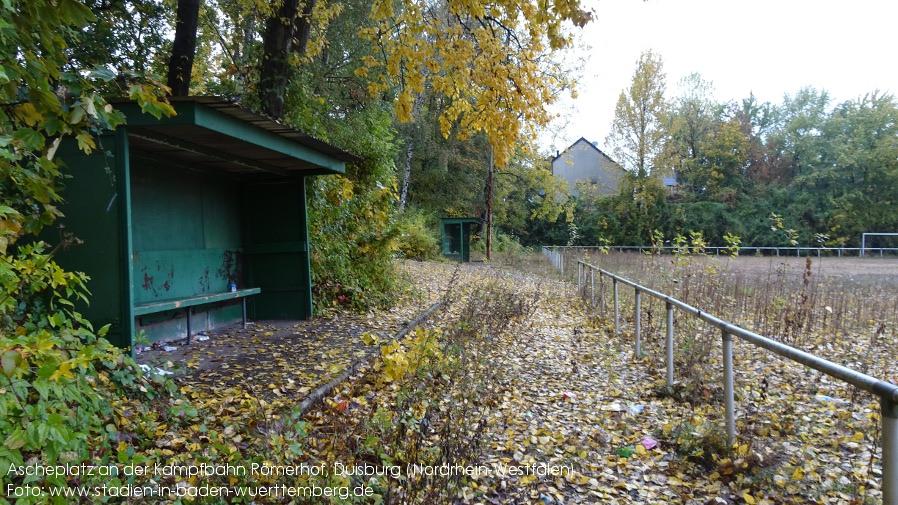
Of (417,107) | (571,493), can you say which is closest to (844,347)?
(571,493)

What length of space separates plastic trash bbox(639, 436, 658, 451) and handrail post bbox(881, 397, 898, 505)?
6.48ft

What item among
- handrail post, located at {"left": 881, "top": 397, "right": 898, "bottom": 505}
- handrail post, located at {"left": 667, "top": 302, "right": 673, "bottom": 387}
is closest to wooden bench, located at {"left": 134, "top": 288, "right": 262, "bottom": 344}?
handrail post, located at {"left": 667, "top": 302, "right": 673, "bottom": 387}

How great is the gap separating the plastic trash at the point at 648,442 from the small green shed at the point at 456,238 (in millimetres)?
20926

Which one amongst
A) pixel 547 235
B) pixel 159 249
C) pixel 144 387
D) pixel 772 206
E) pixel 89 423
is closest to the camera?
pixel 89 423

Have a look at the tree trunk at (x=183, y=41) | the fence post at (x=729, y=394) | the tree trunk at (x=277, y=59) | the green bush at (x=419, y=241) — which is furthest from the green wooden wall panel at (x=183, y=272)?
the green bush at (x=419, y=241)

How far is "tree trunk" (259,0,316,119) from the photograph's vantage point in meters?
8.62

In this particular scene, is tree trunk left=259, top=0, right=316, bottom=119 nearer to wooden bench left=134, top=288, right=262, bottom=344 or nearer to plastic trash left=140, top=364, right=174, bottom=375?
wooden bench left=134, top=288, right=262, bottom=344

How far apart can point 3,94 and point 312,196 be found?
21.2 ft

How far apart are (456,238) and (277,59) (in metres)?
17.5

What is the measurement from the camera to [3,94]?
262 cm

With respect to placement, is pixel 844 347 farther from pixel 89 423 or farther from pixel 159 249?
pixel 159 249

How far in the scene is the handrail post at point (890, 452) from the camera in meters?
2.28

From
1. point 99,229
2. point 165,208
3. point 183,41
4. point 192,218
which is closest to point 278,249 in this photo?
point 192,218

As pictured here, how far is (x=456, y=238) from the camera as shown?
25.7 metres
